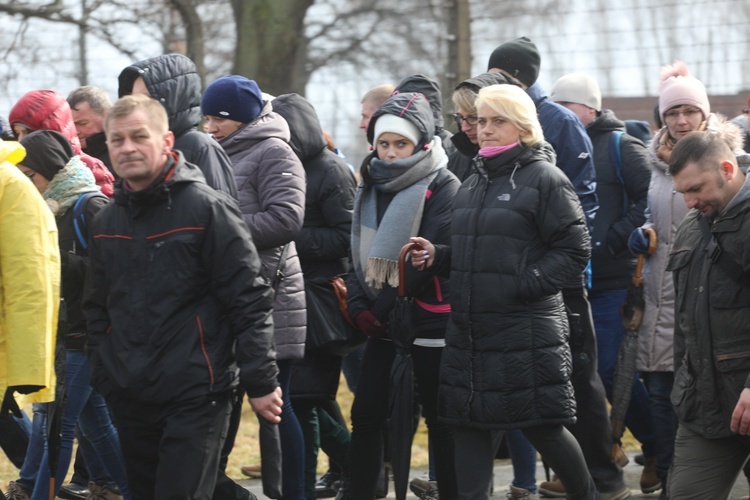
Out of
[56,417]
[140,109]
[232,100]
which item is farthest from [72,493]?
[140,109]

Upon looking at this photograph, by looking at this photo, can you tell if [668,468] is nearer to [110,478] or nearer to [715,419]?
[715,419]

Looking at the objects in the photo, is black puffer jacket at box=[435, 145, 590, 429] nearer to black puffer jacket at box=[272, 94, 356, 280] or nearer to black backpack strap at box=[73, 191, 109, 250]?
black puffer jacket at box=[272, 94, 356, 280]

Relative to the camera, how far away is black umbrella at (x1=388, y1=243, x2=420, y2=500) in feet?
17.9

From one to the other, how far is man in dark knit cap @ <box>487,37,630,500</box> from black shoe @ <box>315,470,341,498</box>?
1.11 metres

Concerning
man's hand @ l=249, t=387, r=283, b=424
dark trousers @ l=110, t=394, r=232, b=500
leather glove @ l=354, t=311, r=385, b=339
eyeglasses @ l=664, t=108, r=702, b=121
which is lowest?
dark trousers @ l=110, t=394, r=232, b=500

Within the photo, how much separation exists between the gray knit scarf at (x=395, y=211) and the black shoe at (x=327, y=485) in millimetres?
1476

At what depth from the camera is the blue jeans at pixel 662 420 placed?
6.23 metres

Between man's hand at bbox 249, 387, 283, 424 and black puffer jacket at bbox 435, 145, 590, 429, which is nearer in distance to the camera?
man's hand at bbox 249, 387, 283, 424

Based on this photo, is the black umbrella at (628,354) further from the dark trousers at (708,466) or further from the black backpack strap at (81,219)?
the black backpack strap at (81,219)

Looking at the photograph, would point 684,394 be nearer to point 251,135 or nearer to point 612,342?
point 612,342

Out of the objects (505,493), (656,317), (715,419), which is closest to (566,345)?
(715,419)

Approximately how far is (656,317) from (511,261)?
154 cm

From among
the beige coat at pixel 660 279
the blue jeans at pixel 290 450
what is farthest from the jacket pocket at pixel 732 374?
the blue jeans at pixel 290 450

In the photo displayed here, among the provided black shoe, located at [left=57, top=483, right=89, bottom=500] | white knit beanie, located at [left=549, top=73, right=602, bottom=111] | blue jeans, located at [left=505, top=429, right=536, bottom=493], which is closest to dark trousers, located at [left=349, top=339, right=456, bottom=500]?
blue jeans, located at [left=505, top=429, right=536, bottom=493]
